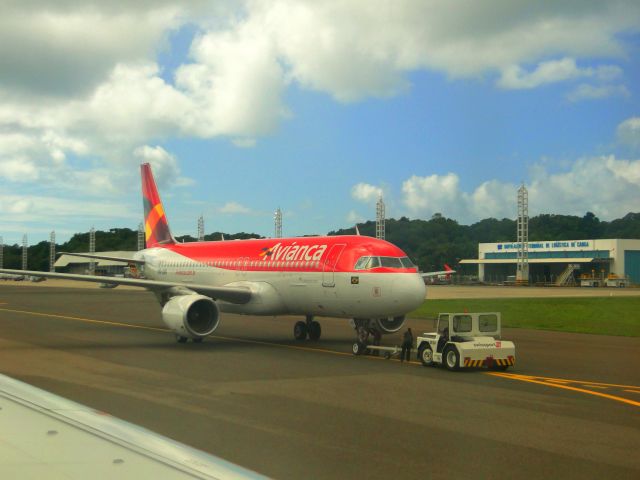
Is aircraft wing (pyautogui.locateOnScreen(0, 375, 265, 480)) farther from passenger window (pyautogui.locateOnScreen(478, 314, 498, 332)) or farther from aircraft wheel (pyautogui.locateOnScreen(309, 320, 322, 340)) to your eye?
aircraft wheel (pyautogui.locateOnScreen(309, 320, 322, 340))

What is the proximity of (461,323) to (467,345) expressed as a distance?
0.88 m

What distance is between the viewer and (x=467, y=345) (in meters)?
18.4

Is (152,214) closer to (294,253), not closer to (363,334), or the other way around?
(294,253)

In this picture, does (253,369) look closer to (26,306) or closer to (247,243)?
(247,243)

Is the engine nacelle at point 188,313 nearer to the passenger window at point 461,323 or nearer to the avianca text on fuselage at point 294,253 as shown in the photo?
the avianca text on fuselage at point 294,253

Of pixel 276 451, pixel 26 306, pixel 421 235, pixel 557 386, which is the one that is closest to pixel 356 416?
pixel 276 451

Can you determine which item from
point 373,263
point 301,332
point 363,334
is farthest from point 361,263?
point 301,332

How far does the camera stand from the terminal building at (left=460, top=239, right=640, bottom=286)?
89688 mm

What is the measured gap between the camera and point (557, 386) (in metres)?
16.0

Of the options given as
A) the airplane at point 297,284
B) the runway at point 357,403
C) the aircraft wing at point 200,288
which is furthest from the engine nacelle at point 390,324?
the aircraft wing at point 200,288

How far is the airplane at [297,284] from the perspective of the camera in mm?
21619

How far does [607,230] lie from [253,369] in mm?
35503

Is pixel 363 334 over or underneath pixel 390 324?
underneath

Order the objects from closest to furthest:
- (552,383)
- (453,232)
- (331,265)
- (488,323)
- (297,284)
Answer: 1. (552,383)
2. (488,323)
3. (331,265)
4. (297,284)
5. (453,232)
